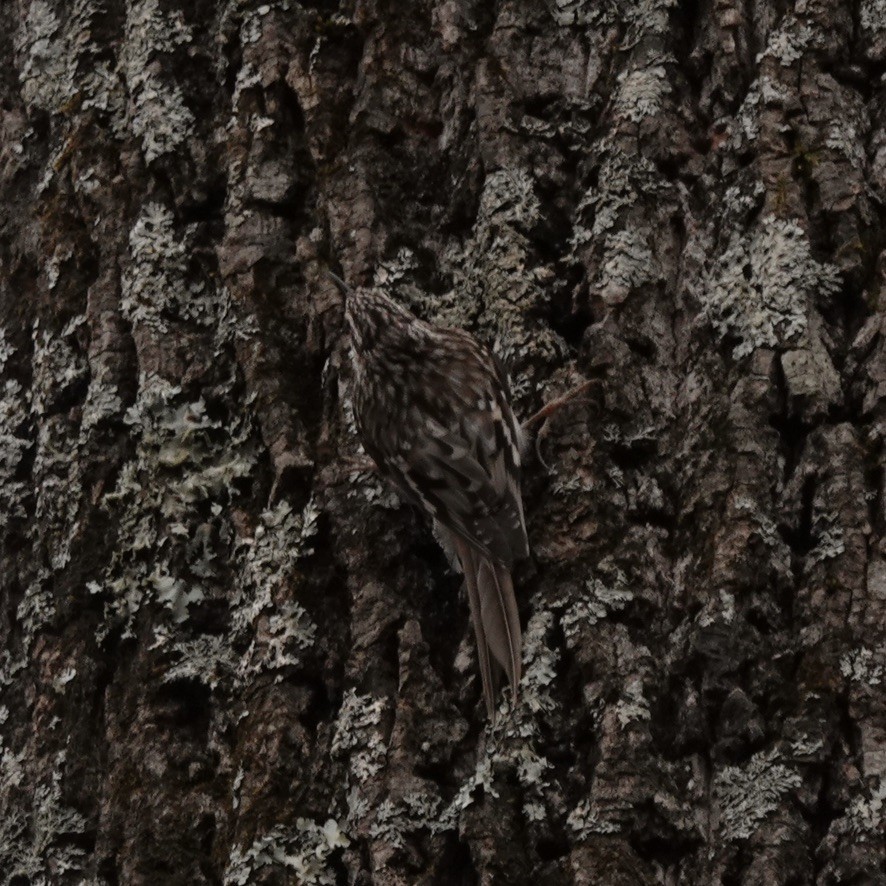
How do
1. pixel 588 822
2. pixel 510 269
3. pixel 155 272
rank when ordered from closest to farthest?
pixel 588 822 < pixel 510 269 < pixel 155 272

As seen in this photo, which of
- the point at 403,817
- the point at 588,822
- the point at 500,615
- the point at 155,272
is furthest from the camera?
the point at 155,272

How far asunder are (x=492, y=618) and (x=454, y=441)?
574 millimetres

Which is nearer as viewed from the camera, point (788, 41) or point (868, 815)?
point (868, 815)

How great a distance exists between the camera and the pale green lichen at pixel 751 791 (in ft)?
6.51

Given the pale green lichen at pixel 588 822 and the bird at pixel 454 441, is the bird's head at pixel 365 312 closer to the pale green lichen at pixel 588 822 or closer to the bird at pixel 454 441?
the bird at pixel 454 441

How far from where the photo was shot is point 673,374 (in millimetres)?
2338

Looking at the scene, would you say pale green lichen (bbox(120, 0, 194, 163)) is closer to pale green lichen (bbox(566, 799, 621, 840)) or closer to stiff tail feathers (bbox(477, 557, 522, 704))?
stiff tail feathers (bbox(477, 557, 522, 704))

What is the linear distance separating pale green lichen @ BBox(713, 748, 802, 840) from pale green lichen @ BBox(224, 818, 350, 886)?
1.65 ft

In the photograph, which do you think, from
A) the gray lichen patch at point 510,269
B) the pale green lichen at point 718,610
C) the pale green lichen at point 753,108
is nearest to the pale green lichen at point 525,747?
the pale green lichen at point 718,610

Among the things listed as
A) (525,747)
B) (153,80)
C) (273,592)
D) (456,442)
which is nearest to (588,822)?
(525,747)

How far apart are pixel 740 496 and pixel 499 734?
17.4 inches

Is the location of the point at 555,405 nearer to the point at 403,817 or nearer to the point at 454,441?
the point at 454,441

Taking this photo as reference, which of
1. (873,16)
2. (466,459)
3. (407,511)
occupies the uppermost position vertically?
(873,16)

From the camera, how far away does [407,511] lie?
2.46m
